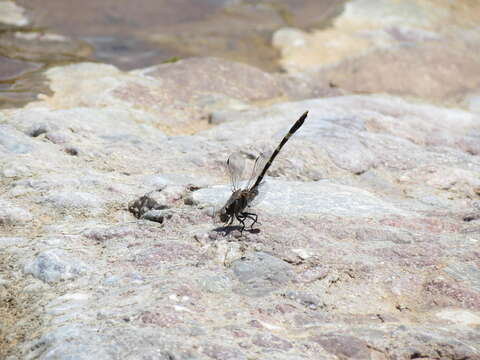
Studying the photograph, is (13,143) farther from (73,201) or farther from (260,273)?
(260,273)

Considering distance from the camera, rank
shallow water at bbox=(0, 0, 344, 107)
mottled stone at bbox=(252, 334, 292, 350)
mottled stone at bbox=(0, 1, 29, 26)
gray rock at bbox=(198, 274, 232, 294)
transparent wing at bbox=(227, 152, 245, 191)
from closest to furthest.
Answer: mottled stone at bbox=(252, 334, 292, 350) → gray rock at bbox=(198, 274, 232, 294) → transparent wing at bbox=(227, 152, 245, 191) → shallow water at bbox=(0, 0, 344, 107) → mottled stone at bbox=(0, 1, 29, 26)

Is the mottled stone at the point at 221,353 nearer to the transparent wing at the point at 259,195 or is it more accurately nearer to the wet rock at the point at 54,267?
the wet rock at the point at 54,267

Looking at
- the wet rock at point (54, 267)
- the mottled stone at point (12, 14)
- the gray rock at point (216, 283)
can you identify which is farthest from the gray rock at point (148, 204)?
the mottled stone at point (12, 14)

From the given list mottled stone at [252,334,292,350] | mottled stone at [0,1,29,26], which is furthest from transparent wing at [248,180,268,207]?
mottled stone at [0,1,29,26]

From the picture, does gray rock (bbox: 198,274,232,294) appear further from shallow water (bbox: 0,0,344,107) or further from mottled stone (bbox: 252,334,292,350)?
shallow water (bbox: 0,0,344,107)

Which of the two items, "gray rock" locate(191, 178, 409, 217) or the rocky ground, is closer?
the rocky ground

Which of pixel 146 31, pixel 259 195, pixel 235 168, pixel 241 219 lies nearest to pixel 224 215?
pixel 241 219

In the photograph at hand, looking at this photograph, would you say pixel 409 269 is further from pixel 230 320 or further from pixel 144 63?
pixel 144 63
